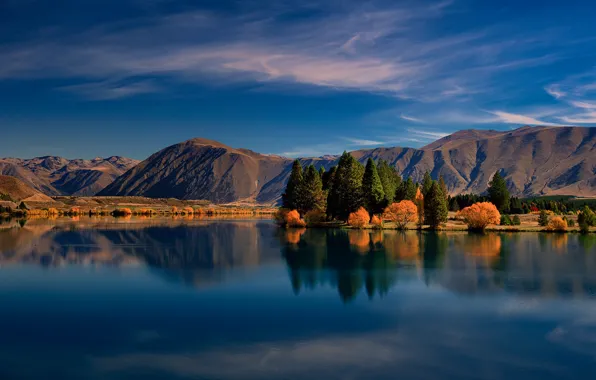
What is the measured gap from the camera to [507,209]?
138 m

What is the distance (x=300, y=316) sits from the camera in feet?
102

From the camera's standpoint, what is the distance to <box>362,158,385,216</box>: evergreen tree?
4250 inches

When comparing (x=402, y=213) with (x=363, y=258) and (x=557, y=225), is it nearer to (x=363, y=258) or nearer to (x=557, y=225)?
(x=557, y=225)

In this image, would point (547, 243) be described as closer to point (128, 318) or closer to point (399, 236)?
point (399, 236)

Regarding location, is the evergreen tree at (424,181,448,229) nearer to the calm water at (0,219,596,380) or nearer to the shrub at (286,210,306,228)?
the shrub at (286,210,306,228)

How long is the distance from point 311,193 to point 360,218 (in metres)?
16.7

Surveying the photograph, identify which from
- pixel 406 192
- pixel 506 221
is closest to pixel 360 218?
pixel 406 192

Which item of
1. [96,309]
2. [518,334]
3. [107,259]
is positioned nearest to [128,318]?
[96,309]

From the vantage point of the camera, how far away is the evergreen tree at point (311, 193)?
117m

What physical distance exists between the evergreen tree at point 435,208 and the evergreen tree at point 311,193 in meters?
25.3

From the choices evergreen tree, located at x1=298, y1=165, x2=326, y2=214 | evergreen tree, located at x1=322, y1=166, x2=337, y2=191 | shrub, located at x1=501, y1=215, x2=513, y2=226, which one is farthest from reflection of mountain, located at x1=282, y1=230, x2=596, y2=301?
evergreen tree, located at x1=322, y1=166, x2=337, y2=191

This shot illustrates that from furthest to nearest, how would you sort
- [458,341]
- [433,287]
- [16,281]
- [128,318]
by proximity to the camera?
[16,281], [433,287], [128,318], [458,341]

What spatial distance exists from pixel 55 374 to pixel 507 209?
135170 mm

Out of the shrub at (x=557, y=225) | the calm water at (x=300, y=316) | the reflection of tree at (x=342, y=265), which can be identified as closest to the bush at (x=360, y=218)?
the reflection of tree at (x=342, y=265)
